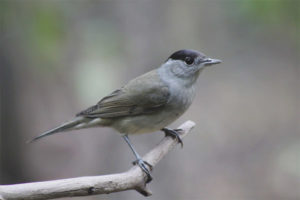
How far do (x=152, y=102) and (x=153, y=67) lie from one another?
4.79 feet

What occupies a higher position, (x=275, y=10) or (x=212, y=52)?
(x=275, y=10)

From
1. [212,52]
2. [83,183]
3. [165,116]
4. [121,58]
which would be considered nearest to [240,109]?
[212,52]

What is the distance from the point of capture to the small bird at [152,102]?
4.77m

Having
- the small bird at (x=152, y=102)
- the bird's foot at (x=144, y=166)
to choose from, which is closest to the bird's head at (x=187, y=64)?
the small bird at (x=152, y=102)

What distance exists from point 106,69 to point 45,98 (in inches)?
184

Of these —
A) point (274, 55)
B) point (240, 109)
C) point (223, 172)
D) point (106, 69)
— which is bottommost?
point (223, 172)

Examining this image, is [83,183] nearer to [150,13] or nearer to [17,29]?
[17,29]

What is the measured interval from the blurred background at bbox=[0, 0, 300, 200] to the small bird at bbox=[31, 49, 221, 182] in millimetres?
640

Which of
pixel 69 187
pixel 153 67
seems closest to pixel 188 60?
pixel 153 67

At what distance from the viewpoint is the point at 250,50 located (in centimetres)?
1162

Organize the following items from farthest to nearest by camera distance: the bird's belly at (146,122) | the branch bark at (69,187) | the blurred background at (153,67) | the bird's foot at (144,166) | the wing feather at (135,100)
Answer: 1. the blurred background at (153,67)
2. the wing feather at (135,100)
3. the bird's belly at (146,122)
4. the bird's foot at (144,166)
5. the branch bark at (69,187)

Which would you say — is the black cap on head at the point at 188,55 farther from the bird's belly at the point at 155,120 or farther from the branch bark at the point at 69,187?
the branch bark at the point at 69,187

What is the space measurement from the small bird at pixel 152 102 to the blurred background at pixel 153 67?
64 centimetres

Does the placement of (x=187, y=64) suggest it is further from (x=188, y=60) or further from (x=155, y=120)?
(x=155, y=120)
